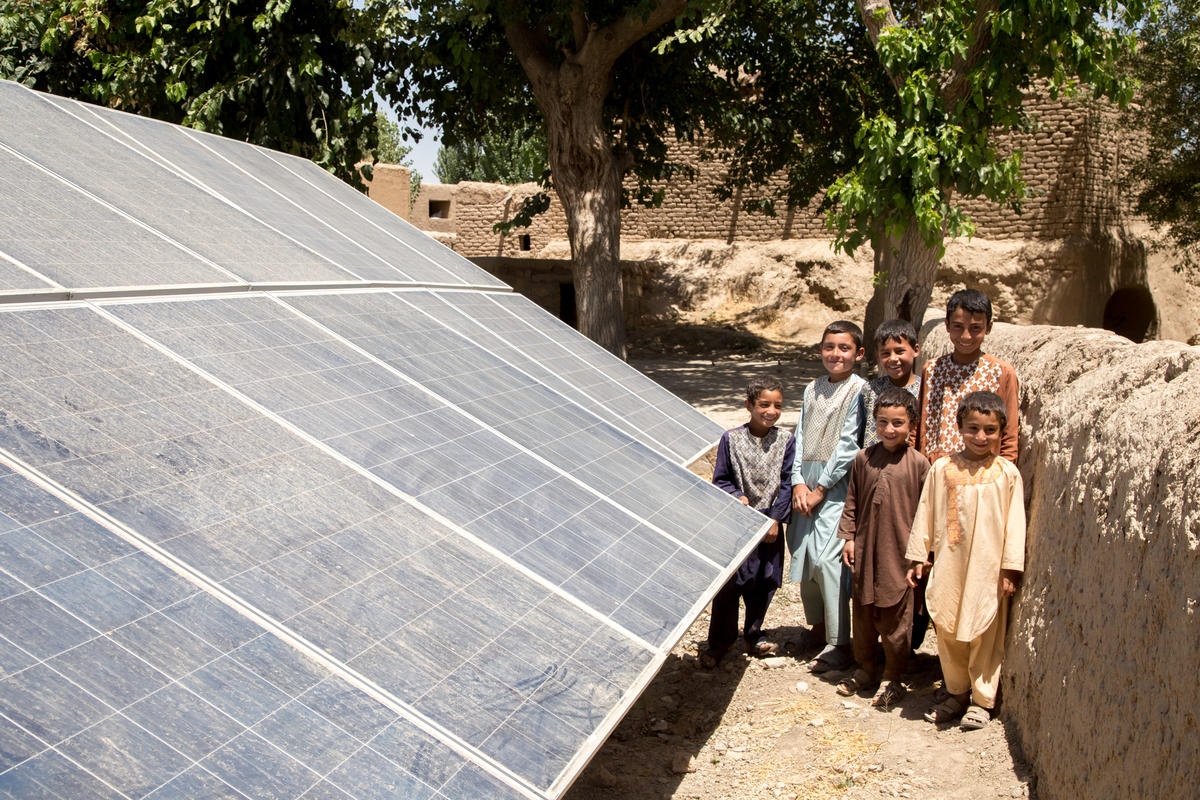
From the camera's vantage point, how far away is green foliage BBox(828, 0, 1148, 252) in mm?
8703

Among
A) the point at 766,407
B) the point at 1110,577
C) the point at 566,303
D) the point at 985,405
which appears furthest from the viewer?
the point at 566,303

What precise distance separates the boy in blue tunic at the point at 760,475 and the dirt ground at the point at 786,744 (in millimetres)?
365

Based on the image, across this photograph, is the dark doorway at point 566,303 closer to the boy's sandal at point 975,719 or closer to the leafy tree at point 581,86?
the leafy tree at point 581,86

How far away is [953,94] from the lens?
371 inches

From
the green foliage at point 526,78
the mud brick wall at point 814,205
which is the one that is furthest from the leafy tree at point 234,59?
the mud brick wall at point 814,205

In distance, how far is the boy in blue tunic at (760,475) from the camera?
455cm

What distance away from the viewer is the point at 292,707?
176cm

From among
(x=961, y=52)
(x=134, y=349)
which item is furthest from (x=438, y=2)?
(x=134, y=349)

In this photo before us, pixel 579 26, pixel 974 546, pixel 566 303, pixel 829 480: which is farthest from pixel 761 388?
pixel 566 303

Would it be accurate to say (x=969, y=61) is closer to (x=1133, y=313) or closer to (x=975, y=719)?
(x=975, y=719)

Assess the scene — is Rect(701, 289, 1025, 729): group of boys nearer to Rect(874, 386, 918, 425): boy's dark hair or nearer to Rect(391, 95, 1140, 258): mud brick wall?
Rect(874, 386, 918, 425): boy's dark hair

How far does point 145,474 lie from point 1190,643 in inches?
87.5

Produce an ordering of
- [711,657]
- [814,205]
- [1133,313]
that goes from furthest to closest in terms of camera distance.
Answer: [814,205], [1133,313], [711,657]

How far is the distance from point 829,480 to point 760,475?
0.30m
